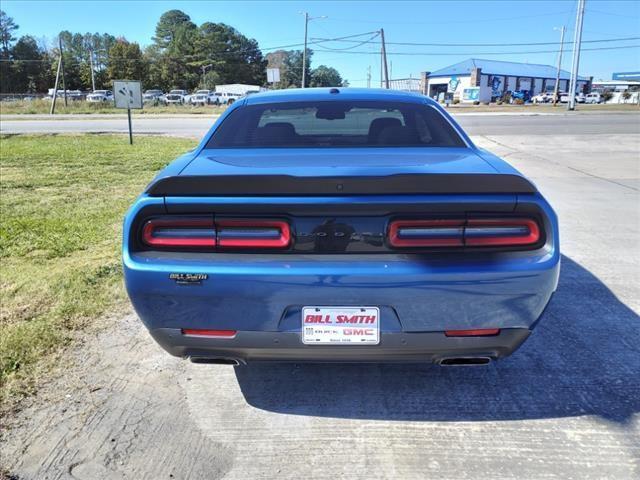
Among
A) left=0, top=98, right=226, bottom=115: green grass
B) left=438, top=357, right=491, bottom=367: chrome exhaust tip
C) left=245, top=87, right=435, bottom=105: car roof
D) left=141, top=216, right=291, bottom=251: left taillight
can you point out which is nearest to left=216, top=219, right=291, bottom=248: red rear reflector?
left=141, top=216, right=291, bottom=251: left taillight

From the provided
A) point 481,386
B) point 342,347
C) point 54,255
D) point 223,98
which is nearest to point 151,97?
point 223,98

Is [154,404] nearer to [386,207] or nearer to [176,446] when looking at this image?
[176,446]

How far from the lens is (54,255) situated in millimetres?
5023

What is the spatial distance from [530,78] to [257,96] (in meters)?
102

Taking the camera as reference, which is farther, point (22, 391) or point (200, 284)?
point (22, 391)

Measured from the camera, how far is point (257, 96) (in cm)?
393

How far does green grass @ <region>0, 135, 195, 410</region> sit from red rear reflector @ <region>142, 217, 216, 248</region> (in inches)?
51.5

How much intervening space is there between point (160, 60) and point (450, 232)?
11696 centimetres

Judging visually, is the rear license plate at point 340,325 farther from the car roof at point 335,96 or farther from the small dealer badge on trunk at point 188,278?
the car roof at point 335,96

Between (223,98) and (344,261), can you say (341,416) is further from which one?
(223,98)

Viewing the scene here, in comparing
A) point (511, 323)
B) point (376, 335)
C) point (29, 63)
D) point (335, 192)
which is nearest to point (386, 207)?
point (335, 192)

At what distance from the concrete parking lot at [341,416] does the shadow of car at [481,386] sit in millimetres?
10

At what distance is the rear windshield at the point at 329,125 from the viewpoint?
3340mm

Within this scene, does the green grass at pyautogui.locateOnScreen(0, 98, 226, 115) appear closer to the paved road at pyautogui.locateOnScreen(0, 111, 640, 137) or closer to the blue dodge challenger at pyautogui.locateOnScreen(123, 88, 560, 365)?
the paved road at pyautogui.locateOnScreen(0, 111, 640, 137)
